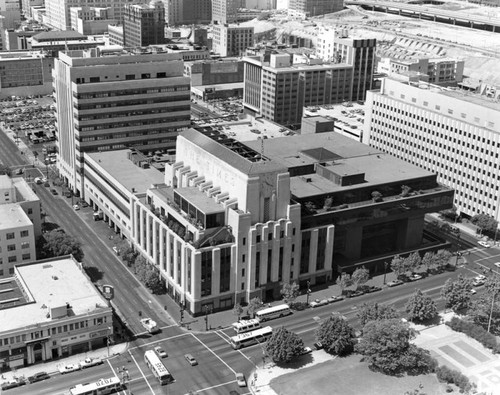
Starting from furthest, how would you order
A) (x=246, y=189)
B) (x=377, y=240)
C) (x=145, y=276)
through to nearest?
1. (x=377, y=240)
2. (x=145, y=276)
3. (x=246, y=189)

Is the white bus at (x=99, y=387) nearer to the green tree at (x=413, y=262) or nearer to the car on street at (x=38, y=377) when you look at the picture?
the car on street at (x=38, y=377)

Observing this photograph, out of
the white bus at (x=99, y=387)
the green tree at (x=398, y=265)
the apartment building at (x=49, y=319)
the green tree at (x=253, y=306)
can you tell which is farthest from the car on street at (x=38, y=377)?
the green tree at (x=398, y=265)

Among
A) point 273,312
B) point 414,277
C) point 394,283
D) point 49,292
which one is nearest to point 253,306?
point 273,312

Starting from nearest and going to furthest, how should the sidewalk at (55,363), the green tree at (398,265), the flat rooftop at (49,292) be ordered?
the sidewalk at (55,363), the flat rooftop at (49,292), the green tree at (398,265)

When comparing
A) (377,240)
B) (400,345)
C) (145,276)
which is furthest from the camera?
(377,240)

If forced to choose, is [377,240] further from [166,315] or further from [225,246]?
[166,315]

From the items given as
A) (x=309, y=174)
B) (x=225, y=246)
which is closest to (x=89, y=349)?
(x=225, y=246)

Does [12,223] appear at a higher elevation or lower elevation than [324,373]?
higher
